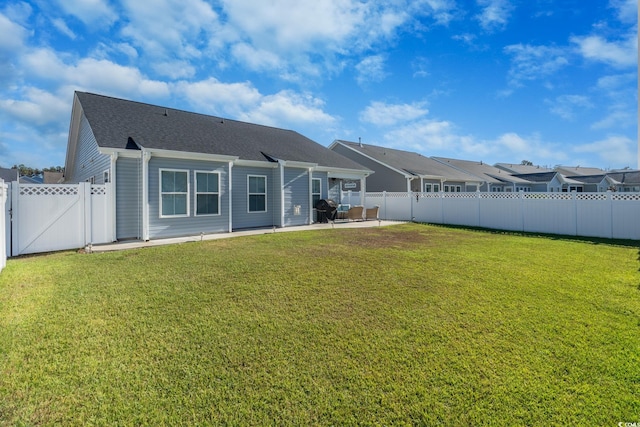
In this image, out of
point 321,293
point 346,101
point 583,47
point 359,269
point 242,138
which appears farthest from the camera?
point 346,101

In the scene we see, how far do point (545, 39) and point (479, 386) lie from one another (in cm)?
1620

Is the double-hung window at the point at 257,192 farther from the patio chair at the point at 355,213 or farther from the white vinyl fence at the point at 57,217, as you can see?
the white vinyl fence at the point at 57,217

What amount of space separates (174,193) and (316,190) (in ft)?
23.3

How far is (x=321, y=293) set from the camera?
15.8 feet

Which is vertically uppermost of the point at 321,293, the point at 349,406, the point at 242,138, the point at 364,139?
the point at 364,139

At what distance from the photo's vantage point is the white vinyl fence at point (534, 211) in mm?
11234

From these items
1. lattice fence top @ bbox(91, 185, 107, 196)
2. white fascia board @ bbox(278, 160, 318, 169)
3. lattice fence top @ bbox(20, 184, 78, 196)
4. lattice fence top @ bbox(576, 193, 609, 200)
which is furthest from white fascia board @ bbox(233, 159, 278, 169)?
lattice fence top @ bbox(576, 193, 609, 200)

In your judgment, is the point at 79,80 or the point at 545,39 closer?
the point at 545,39

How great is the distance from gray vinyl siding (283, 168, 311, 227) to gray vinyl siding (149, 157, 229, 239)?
2.88 m

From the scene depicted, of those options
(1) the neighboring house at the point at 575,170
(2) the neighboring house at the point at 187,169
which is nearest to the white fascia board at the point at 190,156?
(2) the neighboring house at the point at 187,169

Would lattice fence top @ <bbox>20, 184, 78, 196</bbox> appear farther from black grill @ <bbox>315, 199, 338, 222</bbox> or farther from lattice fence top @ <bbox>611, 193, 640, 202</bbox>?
lattice fence top @ <bbox>611, 193, 640, 202</bbox>

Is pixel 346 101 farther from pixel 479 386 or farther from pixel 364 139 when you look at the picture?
pixel 479 386

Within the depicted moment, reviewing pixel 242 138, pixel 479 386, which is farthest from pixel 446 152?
pixel 479 386

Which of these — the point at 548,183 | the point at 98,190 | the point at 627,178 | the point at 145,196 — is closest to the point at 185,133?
the point at 145,196
